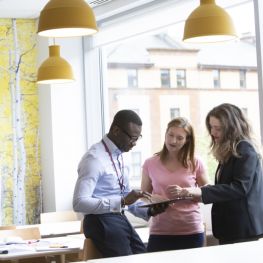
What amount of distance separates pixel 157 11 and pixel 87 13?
148 inches

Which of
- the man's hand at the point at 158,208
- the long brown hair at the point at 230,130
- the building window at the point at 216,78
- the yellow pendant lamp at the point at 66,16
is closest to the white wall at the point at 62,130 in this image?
the building window at the point at 216,78

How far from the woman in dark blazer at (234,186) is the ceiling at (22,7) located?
13.7 feet

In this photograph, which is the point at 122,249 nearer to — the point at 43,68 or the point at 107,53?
the point at 43,68

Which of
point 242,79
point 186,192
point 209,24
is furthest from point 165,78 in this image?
point 186,192

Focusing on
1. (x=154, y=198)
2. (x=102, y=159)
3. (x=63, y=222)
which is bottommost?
(x=63, y=222)

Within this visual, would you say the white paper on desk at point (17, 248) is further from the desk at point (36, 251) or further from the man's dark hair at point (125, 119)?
the man's dark hair at point (125, 119)

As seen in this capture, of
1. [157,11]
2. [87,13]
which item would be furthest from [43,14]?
[157,11]

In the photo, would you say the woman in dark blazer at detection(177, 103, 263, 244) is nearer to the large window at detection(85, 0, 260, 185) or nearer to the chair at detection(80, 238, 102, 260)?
the chair at detection(80, 238, 102, 260)

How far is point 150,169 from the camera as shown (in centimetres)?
477

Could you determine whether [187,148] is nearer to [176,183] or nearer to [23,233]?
[176,183]

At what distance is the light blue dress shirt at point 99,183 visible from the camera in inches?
160

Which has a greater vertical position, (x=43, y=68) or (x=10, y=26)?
(x=10, y=26)

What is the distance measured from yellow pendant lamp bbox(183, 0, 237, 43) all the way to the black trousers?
4.14 feet

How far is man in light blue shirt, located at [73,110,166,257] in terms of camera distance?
4.10 m
